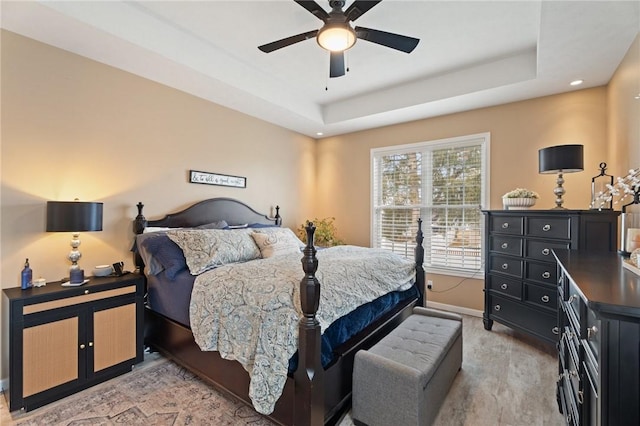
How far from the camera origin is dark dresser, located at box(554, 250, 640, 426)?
93 centimetres

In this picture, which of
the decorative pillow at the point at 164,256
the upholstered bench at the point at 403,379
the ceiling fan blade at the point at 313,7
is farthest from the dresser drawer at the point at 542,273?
the decorative pillow at the point at 164,256

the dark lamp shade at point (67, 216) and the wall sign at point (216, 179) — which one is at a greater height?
the wall sign at point (216, 179)

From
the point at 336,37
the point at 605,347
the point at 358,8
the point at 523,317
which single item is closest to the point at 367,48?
the point at 336,37

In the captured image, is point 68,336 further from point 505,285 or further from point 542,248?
point 542,248

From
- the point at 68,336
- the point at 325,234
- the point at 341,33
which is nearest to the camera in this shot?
the point at 341,33

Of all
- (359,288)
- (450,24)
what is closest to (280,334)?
(359,288)

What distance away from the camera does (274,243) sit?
329 cm

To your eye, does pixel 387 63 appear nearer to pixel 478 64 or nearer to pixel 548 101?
pixel 478 64

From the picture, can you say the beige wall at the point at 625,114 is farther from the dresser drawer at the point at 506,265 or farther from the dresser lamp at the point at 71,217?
the dresser lamp at the point at 71,217

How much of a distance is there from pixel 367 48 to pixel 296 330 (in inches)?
110

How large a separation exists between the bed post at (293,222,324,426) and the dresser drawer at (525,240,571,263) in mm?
2467

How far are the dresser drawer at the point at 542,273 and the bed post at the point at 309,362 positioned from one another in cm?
246

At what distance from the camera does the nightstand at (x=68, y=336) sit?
82.2 inches

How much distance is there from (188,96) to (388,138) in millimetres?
2920
